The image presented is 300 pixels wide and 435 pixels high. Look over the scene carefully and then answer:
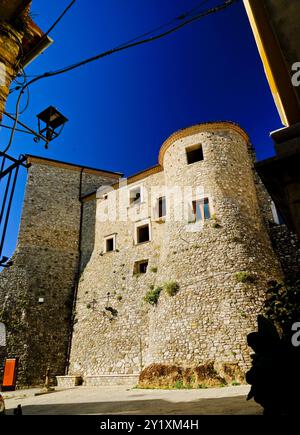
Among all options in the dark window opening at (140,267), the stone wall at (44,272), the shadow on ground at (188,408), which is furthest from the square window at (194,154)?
the shadow on ground at (188,408)

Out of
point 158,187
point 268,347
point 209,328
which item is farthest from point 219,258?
point 268,347

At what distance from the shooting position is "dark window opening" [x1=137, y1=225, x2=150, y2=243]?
52.3ft

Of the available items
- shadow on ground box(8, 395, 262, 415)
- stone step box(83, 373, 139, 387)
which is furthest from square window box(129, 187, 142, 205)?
shadow on ground box(8, 395, 262, 415)

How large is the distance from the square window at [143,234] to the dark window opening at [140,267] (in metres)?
1.40

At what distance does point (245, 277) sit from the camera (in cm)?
1023

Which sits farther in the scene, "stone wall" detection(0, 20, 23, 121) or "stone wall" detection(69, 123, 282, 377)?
"stone wall" detection(69, 123, 282, 377)

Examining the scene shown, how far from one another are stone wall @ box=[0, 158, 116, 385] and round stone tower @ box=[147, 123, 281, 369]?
6.70 meters

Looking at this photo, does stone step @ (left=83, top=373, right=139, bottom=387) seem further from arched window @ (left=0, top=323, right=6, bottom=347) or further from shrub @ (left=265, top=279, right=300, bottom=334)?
shrub @ (left=265, top=279, right=300, bottom=334)

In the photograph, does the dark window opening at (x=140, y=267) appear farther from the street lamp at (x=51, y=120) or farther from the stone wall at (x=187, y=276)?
the street lamp at (x=51, y=120)

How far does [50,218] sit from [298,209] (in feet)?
57.4

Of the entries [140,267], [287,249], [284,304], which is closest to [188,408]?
[284,304]

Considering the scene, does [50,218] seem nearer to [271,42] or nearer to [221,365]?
[221,365]
